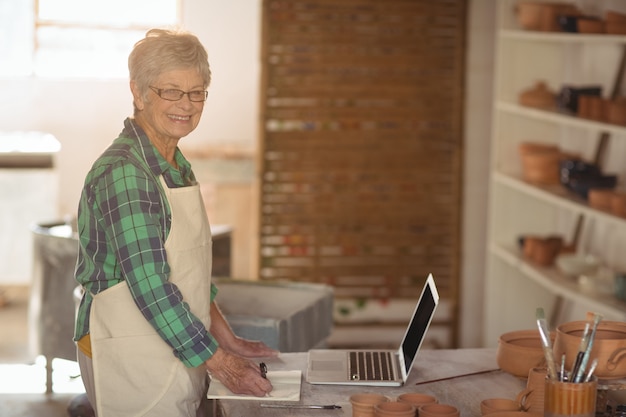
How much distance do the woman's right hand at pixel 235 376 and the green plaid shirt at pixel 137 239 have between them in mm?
29

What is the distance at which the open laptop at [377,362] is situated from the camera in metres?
2.58

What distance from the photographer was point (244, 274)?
7.50m

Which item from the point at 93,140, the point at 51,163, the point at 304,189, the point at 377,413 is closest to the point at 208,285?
the point at 377,413

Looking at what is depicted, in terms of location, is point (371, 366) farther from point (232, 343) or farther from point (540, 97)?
point (540, 97)

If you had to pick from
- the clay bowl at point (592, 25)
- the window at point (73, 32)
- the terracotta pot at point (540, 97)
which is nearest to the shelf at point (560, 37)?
the clay bowl at point (592, 25)

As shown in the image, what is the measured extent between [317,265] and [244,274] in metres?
1.58

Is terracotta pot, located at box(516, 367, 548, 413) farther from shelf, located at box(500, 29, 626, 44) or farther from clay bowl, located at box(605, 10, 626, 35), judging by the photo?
clay bowl, located at box(605, 10, 626, 35)

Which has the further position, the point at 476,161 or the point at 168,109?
the point at 476,161

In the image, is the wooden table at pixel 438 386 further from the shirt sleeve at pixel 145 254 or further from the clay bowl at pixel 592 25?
the clay bowl at pixel 592 25

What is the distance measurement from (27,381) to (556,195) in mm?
2778

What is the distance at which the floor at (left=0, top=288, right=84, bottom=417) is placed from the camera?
4.77m

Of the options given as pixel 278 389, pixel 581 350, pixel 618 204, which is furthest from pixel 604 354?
pixel 618 204

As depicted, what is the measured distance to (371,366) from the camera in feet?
8.95

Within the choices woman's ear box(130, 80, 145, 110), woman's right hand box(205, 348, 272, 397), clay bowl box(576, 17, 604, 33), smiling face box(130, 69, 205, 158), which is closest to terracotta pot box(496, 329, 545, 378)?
woman's right hand box(205, 348, 272, 397)
